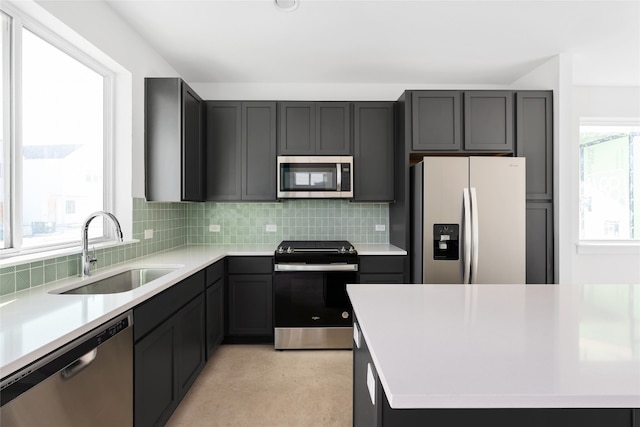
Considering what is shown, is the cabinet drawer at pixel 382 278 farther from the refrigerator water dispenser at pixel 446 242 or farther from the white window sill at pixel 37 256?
the white window sill at pixel 37 256

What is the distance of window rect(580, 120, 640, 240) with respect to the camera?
379 cm

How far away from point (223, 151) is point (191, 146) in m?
0.42

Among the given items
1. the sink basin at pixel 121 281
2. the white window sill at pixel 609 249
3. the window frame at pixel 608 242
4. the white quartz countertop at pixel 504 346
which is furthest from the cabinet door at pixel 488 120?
the sink basin at pixel 121 281

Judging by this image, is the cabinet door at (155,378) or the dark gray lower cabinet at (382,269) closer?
the cabinet door at (155,378)

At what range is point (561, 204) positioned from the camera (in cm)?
296

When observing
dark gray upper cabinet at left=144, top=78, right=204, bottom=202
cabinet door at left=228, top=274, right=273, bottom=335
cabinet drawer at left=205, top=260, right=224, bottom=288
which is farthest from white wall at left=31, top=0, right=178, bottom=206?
cabinet door at left=228, top=274, right=273, bottom=335

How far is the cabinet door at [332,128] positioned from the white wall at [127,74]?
1558 mm

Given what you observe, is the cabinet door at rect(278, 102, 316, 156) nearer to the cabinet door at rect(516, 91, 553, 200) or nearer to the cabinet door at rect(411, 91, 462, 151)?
the cabinet door at rect(411, 91, 462, 151)

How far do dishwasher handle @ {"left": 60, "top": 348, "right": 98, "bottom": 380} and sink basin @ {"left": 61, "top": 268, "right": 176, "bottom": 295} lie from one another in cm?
64

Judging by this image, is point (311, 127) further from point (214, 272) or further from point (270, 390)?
point (270, 390)

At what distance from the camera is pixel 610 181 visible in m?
3.82

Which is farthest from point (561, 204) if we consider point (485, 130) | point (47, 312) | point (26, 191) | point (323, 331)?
point (26, 191)

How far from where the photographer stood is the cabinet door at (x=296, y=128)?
129 inches

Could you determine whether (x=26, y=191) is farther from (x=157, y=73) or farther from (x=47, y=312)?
(x=157, y=73)
